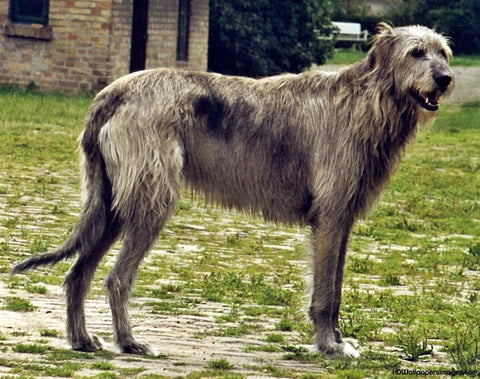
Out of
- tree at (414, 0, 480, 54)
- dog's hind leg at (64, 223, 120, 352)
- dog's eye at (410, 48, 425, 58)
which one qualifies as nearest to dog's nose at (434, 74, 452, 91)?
dog's eye at (410, 48, 425, 58)

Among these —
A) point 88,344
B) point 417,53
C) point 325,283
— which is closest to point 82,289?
point 88,344

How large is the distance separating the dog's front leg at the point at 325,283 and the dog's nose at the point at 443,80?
109 centimetres

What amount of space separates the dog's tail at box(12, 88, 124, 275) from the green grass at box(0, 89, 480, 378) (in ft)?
2.01

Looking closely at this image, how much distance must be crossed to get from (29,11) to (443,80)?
1844cm

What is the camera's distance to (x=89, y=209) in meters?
6.77

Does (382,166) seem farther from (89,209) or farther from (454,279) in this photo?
(454,279)

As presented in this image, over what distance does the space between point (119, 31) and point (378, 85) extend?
1688 centimetres

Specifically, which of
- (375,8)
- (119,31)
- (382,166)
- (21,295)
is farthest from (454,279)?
(375,8)

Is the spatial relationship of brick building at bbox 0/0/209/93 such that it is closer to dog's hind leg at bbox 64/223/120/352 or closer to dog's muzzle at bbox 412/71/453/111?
dog's hind leg at bbox 64/223/120/352

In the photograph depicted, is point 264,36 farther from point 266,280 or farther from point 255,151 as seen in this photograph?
point 255,151

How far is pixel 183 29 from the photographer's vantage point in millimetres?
26797

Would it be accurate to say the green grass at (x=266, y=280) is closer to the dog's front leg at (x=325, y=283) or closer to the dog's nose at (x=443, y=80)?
the dog's front leg at (x=325, y=283)

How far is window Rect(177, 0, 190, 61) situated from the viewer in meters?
26.6

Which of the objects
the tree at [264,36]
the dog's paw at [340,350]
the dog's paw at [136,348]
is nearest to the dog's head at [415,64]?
the dog's paw at [340,350]
